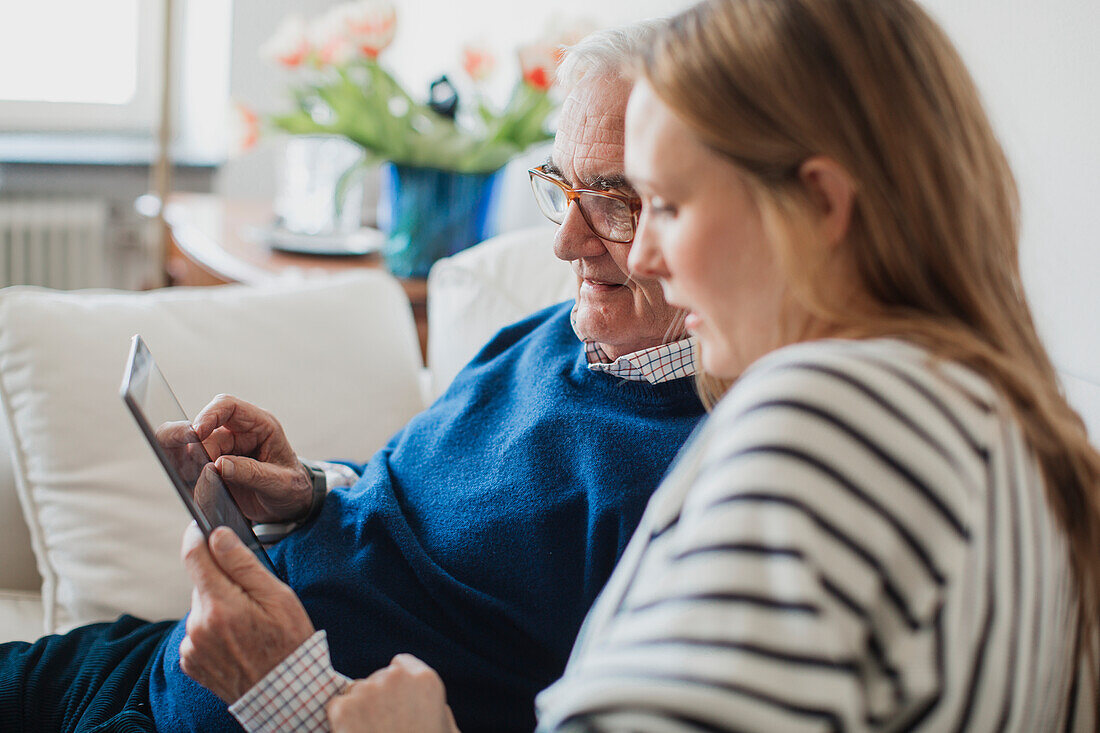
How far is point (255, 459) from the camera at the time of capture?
42.5 inches

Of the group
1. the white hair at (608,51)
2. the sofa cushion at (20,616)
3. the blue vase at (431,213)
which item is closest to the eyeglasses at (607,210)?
the white hair at (608,51)

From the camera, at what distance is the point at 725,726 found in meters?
0.47

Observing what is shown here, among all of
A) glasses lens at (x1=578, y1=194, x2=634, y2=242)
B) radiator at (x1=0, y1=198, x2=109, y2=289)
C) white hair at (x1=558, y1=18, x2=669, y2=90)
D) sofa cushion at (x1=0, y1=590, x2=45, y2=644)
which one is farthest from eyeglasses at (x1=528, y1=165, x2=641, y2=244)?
radiator at (x1=0, y1=198, x2=109, y2=289)

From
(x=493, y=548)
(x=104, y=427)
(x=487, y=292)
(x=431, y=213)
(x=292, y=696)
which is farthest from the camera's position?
(x=431, y=213)

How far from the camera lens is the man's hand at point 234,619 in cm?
74

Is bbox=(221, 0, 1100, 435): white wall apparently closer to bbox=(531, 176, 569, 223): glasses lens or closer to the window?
bbox=(531, 176, 569, 223): glasses lens

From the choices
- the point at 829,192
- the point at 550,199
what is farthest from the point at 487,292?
the point at 829,192

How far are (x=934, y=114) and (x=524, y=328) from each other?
0.76m

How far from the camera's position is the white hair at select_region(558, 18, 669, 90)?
0.98 metres

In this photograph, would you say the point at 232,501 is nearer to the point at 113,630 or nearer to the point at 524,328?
the point at 113,630

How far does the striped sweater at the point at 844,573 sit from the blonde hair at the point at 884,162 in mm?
42

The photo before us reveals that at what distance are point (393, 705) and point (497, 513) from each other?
0.29m

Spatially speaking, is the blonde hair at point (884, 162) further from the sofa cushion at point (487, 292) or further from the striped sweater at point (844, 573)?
the sofa cushion at point (487, 292)

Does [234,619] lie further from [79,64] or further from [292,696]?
[79,64]
